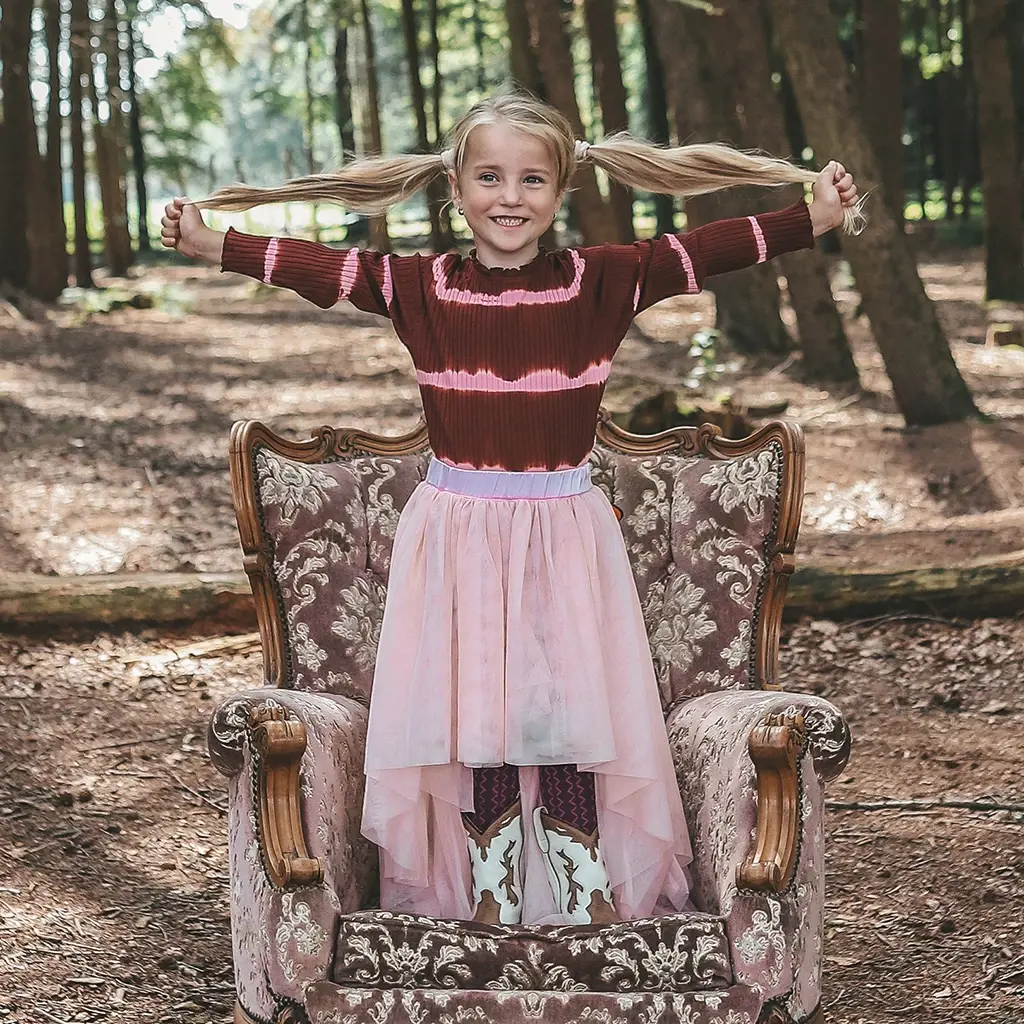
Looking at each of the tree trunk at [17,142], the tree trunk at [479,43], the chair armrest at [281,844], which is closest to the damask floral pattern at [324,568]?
the chair armrest at [281,844]

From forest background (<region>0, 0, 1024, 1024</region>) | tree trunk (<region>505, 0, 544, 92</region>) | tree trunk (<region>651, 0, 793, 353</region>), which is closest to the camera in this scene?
forest background (<region>0, 0, 1024, 1024</region>)

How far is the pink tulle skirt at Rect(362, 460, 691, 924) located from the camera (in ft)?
10.1

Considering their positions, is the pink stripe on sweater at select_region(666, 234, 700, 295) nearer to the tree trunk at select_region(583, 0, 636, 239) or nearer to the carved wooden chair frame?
the carved wooden chair frame

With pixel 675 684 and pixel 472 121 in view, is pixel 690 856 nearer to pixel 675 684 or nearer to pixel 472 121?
pixel 675 684

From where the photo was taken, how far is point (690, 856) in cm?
322

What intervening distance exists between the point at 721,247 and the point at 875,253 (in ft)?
22.3

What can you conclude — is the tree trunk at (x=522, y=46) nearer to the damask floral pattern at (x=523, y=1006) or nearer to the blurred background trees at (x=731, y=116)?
the blurred background trees at (x=731, y=116)

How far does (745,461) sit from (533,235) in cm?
89

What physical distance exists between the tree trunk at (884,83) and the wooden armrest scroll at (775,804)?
47.5 feet

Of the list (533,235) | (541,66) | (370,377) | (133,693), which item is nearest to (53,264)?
(370,377)

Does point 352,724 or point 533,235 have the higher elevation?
point 533,235

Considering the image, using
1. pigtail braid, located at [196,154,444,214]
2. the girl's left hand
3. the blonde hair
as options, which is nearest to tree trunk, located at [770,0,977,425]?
the blonde hair

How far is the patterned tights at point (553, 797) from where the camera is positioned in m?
3.20

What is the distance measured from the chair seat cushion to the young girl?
0.30 m
